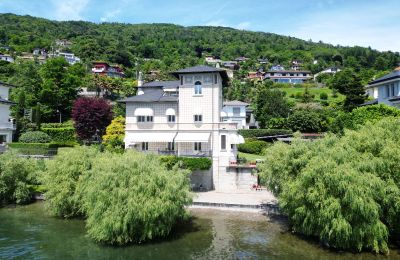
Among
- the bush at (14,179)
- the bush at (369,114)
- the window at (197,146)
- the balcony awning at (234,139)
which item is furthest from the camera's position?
the window at (197,146)

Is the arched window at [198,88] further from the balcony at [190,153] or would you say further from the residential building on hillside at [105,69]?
the residential building on hillside at [105,69]

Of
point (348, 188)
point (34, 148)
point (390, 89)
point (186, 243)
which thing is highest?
point (390, 89)

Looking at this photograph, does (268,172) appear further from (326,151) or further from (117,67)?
(117,67)

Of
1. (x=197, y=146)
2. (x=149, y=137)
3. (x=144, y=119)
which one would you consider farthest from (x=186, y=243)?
(x=144, y=119)

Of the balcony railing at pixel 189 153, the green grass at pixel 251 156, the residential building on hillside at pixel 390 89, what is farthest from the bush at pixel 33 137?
the residential building on hillside at pixel 390 89

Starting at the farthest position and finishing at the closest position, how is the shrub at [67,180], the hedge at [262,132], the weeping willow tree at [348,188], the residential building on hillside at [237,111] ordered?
1. the residential building on hillside at [237,111]
2. the hedge at [262,132]
3. the shrub at [67,180]
4. the weeping willow tree at [348,188]

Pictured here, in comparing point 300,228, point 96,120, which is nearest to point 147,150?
point 96,120

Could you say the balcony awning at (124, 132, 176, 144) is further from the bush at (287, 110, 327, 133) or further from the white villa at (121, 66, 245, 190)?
the bush at (287, 110, 327, 133)

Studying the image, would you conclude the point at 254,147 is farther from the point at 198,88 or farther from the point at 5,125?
the point at 5,125
